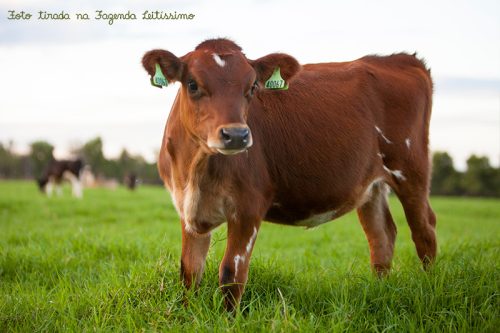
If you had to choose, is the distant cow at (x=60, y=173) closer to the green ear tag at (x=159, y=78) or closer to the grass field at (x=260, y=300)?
the grass field at (x=260, y=300)

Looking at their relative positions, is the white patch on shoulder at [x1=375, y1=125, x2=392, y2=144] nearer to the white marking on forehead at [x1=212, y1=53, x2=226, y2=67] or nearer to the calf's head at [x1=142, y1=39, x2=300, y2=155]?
the calf's head at [x1=142, y1=39, x2=300, y2=155]

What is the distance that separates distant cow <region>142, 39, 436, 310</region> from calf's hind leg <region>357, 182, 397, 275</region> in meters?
0.01

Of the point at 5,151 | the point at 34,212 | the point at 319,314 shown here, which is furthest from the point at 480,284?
the point at 5,151

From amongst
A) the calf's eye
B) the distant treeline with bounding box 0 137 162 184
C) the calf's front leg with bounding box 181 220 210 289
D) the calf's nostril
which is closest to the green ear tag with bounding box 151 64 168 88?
the calf's eye

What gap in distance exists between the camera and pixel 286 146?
5.42 metres

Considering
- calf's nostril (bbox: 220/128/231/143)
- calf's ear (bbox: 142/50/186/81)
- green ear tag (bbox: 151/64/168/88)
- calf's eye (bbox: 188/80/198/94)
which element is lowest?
calf's nostril (bbox: 220/128/231/143)

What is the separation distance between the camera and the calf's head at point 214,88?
4.20 metres

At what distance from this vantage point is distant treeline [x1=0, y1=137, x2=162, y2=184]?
94250 millimetres

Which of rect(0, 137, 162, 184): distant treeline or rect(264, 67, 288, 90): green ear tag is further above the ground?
rect(0, 137, 162, 184): distant treeline

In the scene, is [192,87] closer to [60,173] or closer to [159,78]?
[159,78]

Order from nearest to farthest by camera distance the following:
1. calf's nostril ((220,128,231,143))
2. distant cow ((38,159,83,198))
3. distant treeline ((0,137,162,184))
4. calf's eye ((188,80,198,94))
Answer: calf's nostril ((220,128,231,143))
calf's eye ((188,80,198,94))
distant cow ((38,159,83,198))
distant treeline ((0,137,162,184))

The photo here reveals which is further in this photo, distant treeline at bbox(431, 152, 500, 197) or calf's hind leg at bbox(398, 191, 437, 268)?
distant treeline at bbox(431, 152, 500, 197)

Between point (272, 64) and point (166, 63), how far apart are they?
97cm

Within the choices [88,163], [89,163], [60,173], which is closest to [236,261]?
[60,173]
